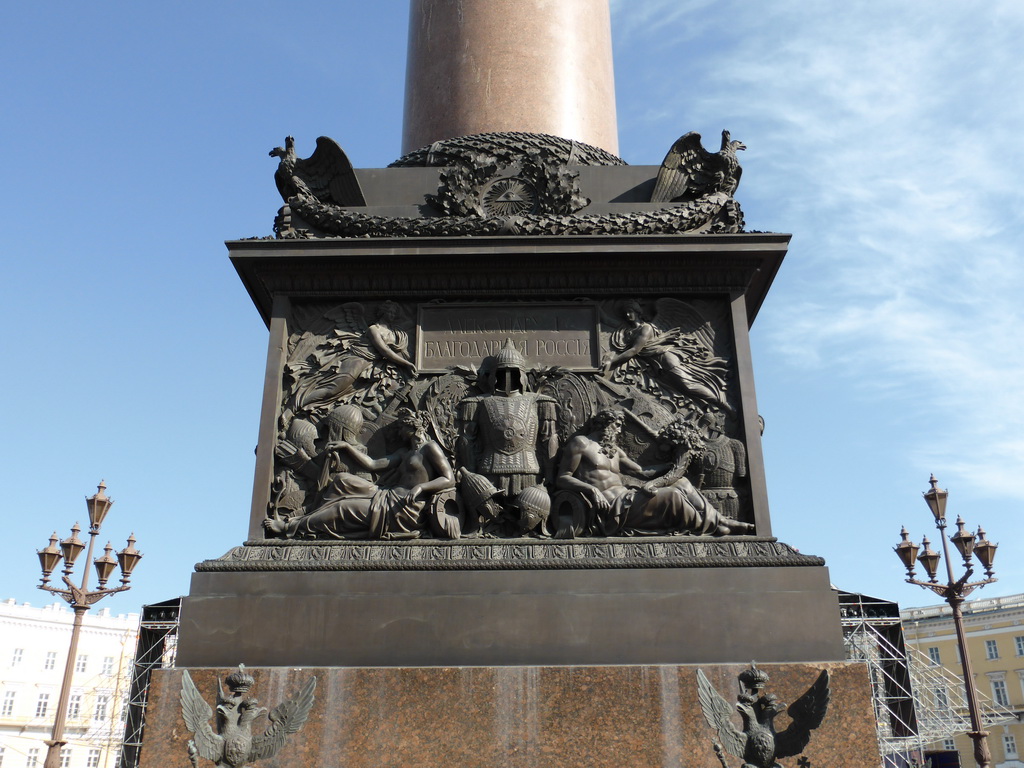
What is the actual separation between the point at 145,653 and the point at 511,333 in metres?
32.7

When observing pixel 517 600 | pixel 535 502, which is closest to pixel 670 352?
pixel 535 502

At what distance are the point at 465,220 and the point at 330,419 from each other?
233 centimetres

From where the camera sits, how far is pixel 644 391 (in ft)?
29.2

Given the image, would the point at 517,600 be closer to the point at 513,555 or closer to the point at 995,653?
the point at 513,555

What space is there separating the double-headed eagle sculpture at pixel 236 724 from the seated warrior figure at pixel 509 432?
8.39 feet

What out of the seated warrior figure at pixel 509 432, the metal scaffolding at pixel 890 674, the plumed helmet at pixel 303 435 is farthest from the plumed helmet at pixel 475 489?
the metal scaffolding at pixel 890 674

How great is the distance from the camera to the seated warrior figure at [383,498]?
8.12 m

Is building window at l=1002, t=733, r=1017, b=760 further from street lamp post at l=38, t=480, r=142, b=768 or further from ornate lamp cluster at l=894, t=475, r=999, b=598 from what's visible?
street lamp post at l=38, t=480, r=142, b=768

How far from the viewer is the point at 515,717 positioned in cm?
704

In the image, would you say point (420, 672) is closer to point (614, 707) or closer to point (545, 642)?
point (545, 642)

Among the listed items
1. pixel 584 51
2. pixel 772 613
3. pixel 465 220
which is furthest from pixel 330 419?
pixel 584 51

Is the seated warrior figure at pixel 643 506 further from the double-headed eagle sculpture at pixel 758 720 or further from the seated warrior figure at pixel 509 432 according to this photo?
the double-headed eagle sculpture at pixel 758 720

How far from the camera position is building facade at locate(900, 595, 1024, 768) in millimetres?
72500

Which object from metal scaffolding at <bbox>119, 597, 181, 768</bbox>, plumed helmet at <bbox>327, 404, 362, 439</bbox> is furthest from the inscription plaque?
metal scaffolding at <bbox>119, 597, 181, 768</bbox>
